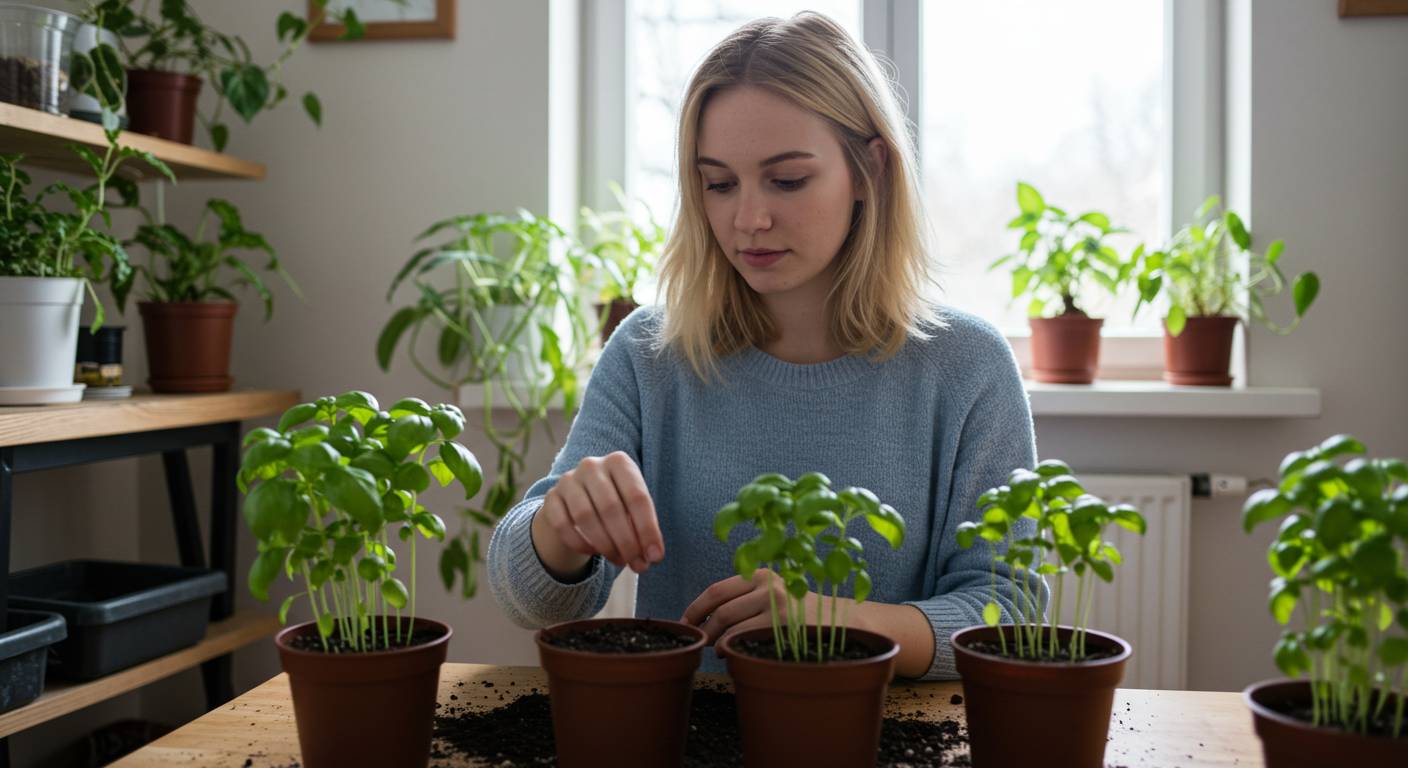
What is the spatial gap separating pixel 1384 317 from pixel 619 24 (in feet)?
5.26

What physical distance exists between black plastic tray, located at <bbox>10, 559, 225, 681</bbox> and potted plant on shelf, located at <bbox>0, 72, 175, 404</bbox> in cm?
32

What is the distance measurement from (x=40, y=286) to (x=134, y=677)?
61 centimetres

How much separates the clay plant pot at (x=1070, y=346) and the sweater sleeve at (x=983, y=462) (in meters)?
0.77

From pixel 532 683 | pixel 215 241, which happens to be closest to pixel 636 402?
pixel 532 683

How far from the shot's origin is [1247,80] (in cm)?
213

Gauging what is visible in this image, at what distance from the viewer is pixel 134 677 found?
179 cm

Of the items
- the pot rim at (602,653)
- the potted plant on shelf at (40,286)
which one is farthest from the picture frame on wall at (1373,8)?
the potted plant on shelf at (40,286)

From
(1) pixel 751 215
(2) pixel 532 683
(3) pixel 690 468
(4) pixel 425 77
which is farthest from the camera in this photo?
(4) pixel 425 77

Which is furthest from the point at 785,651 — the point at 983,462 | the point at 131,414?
the point at 131,414

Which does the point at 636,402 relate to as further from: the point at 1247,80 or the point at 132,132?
the point at 1247,80

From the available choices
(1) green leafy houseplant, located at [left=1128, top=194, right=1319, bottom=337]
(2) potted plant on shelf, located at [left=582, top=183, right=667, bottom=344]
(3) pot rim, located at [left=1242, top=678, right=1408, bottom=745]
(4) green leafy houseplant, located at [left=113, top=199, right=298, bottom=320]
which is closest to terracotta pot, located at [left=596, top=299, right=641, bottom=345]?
(2) potted plant on shelf, located at [left=582, top=183, right=667, bottom=344]

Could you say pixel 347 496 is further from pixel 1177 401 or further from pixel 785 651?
pixel 1177 401

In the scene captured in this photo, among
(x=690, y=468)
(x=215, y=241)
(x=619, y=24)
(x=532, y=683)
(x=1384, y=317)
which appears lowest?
(x=532, y=683)

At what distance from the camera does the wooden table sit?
2.80 ft
